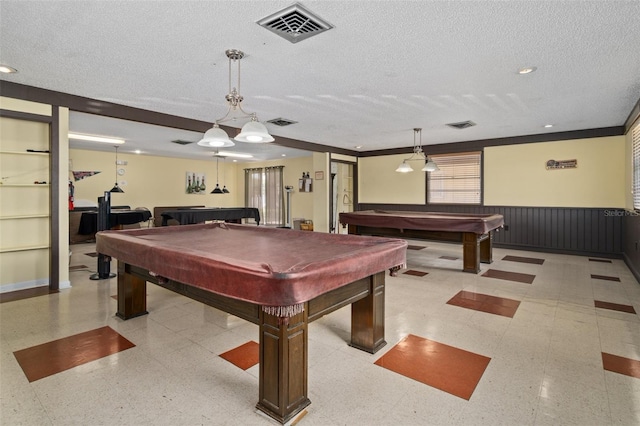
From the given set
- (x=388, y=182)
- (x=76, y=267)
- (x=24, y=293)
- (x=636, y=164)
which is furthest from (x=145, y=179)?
(x=636, y=164)

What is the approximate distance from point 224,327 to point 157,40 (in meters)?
2.49

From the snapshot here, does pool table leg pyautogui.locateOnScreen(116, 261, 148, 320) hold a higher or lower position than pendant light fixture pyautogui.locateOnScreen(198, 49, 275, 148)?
lower

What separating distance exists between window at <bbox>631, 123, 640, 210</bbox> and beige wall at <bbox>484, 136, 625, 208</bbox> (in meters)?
0.99

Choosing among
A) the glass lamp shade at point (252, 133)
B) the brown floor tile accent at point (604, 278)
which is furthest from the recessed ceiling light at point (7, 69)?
the brown floor tile accent at point (604, 278)

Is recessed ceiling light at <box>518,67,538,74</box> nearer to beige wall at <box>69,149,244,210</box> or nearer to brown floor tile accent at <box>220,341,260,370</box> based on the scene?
A: brown floor tile accent at <box>220,341,260,370</box>

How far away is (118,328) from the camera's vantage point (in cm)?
273

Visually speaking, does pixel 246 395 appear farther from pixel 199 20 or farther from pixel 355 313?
pixel 199 20

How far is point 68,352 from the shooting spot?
230cm

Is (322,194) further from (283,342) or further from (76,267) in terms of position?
(283,342)

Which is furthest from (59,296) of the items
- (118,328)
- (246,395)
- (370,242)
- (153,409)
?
(370,242)

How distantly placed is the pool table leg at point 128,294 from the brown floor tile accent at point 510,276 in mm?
4343

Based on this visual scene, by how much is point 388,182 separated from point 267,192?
15.5ft

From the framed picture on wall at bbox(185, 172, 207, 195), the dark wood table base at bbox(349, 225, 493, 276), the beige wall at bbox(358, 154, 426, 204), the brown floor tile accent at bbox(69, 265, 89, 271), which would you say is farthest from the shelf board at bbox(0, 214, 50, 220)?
the beige wall at bbox(358, 154, 426, 204)

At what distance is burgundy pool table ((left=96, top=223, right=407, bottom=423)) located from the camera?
1489 mm
